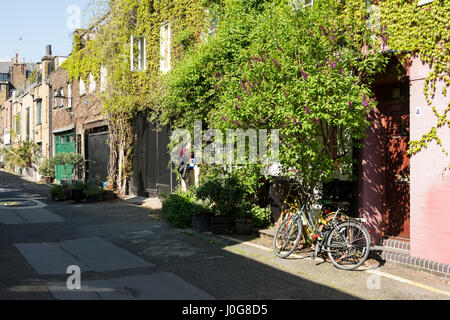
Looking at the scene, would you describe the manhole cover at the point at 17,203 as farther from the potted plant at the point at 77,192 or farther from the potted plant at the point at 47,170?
the potted plant at the point at 47,170

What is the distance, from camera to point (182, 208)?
1050 centimetres

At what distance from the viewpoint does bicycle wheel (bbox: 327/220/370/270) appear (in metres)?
6.49

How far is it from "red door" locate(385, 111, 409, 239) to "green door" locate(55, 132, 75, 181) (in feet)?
67.2

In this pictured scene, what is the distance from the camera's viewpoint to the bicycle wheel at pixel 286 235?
7.23 meters

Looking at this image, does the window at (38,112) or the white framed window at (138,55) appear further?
the window at (38,112)

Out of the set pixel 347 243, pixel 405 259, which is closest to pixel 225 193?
pixel 347 243

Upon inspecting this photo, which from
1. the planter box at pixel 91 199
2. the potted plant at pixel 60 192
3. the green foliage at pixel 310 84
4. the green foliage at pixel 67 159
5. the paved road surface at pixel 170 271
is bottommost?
the paved road surface at pixel 170 271

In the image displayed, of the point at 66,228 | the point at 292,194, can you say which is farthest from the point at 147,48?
the point at 292,194

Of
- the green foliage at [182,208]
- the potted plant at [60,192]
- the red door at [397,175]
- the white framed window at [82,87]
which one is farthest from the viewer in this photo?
the white framed window at [82,87]

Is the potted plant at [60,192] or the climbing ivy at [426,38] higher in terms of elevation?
the climbing ivy at [426,38]

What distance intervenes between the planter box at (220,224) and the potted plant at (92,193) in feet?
25.5

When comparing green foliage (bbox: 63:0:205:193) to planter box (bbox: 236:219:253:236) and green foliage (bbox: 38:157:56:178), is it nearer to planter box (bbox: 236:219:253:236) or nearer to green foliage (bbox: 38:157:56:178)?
planter box (bbox: 236:219:253:236)

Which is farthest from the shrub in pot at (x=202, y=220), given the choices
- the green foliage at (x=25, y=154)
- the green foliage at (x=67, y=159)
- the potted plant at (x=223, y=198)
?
the green foliage at (x=25, y=154)

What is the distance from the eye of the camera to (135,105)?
17.0m
